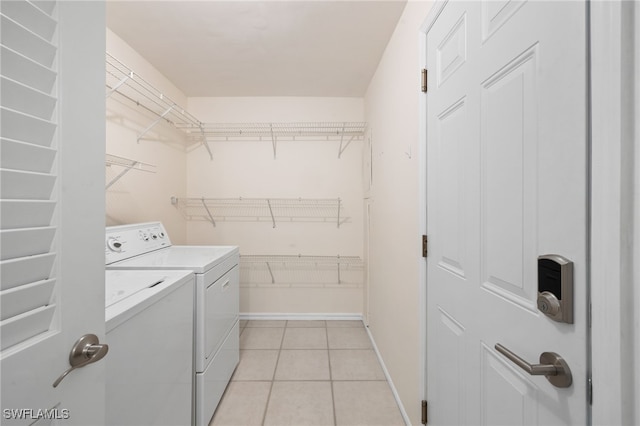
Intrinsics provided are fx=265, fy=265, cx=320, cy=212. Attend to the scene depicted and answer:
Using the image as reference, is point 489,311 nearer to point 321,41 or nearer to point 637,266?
point 637,266

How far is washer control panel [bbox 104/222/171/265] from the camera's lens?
1.64 m

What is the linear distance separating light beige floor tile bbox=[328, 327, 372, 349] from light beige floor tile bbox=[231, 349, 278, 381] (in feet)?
1.87

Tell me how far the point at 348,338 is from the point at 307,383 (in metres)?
0.78

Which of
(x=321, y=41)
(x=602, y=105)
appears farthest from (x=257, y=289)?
(x=602, y=105)

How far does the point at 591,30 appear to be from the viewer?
50cm

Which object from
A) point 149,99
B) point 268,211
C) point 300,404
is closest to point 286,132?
point 268,211

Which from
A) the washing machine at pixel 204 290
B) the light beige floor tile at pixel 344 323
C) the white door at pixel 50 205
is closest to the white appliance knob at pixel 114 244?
the washing machine at pixel 204 290

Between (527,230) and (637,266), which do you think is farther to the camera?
(527,230)

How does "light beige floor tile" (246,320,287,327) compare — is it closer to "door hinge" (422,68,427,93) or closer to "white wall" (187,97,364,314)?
"white wall" (187,97,364,314)

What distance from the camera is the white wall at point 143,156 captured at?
1954 millimetres

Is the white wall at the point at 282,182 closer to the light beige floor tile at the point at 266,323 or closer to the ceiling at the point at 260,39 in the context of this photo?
the light beige floor tile at the point at 266,323

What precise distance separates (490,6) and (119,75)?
95.6 inches

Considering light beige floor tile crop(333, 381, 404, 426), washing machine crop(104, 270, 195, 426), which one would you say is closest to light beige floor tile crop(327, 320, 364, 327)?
light beige floor tile crop(333, 381, 404, 426)

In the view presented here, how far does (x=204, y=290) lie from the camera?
1.51m
